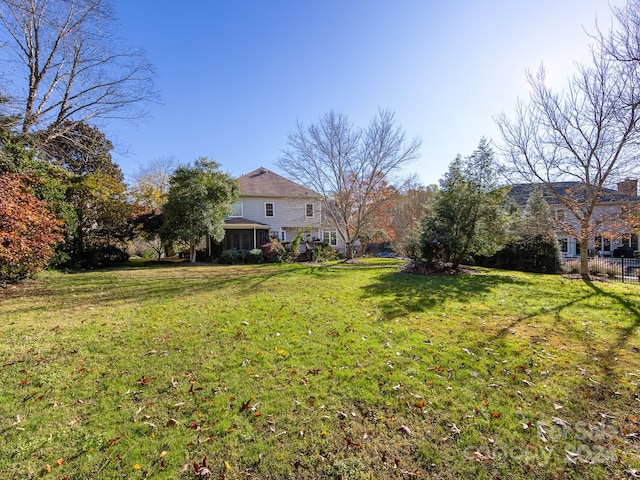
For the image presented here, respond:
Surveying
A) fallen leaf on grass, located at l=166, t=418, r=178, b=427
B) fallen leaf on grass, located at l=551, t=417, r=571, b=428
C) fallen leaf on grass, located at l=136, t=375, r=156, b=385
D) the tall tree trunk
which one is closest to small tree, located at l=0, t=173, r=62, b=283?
fallen leaf on grass, located at l=136, t=375, r=156, b=385

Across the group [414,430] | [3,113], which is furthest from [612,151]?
[3,113]

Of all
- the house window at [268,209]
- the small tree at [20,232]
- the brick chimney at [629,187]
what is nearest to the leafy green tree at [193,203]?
the house window at [268,209]

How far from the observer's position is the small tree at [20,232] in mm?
7426

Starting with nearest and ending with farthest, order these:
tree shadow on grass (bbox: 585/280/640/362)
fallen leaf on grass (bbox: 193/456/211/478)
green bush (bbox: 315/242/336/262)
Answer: fallen leaf on grass (bbox: 193/456/211/478) < tree shadow on grass (bbox: 585/280/640/362) < green bush (bbox: 315/242/336/262)

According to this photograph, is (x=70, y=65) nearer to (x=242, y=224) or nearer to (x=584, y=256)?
(x=242, y=224)

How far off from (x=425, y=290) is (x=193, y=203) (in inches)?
536

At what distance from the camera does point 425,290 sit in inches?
347

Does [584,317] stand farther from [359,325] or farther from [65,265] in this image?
[65,265]

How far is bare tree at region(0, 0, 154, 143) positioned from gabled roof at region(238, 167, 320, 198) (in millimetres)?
11717

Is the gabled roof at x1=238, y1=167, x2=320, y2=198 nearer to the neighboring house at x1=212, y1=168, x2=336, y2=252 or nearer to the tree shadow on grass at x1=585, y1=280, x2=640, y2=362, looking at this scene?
the neighboring house at x1=212, y1=168, x2=336, y2=252

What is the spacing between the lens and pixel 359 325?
215 inches

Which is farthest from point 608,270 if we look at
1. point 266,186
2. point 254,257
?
point 266,186

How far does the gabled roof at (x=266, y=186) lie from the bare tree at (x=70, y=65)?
11717 mm

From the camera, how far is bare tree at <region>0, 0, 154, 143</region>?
410 inches
